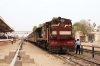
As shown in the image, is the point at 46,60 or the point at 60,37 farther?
the point at 60,37

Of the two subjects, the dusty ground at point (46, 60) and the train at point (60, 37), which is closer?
the dusty ground at point (46, 60)

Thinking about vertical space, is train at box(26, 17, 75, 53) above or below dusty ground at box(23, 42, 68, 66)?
above

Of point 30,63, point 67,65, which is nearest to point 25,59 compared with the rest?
point 30,63

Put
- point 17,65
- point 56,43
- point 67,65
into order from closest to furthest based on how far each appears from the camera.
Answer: point 17,65
point 67,65
point 56,43

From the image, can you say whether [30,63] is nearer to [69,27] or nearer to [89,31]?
[69,27]

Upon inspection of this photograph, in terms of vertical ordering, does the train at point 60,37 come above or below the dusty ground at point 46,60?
above

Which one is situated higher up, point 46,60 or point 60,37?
point 60,37

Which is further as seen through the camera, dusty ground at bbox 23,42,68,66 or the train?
the train

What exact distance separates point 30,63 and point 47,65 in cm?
121

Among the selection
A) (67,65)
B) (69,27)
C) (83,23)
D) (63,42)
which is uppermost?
(83,23)

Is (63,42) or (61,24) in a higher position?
(61,24)

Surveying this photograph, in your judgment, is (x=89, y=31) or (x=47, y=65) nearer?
(x=47, y=65)

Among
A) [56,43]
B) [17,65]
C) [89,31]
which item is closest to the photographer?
[17,65]

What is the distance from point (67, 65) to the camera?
42.2 feet
